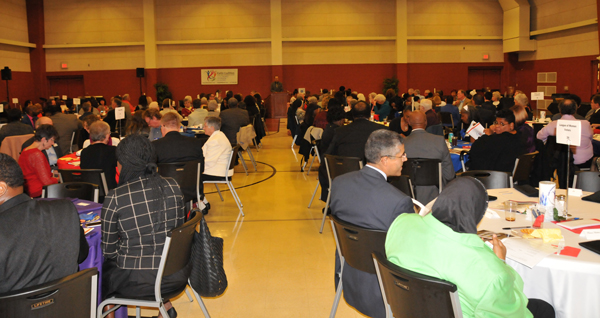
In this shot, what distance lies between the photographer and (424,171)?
14.9 feet

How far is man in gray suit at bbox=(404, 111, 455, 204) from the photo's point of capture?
4.59 metres

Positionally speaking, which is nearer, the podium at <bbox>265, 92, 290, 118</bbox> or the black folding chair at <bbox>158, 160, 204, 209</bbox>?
the black folding chair at <bbox>158, 160, 204, 209</bbox>

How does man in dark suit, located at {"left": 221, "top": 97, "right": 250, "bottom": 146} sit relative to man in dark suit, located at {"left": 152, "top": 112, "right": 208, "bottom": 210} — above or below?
above

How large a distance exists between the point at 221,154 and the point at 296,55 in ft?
45.7

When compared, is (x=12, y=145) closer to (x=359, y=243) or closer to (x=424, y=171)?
(x=424, y=171)

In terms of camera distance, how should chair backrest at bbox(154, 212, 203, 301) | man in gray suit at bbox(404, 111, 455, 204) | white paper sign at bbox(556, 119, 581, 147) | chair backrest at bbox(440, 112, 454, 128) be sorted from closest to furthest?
chair backrest at bbox(154, 212, 203, 301) < white paper sign at bbox(556, 119, 581, 147) < man in gray suit at bbox(404, 111, 455, 204) < chair backrest at bbox(440, 112, 454, 128)

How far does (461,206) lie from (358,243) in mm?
571

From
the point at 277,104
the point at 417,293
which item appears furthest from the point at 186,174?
the point at 277,104

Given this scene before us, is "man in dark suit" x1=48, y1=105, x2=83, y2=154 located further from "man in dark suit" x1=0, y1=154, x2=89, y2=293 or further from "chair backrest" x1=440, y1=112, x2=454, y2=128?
"chair backrest" x1=440, y1=112, x2=454, y2=128

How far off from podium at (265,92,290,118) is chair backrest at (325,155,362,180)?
11.4 m

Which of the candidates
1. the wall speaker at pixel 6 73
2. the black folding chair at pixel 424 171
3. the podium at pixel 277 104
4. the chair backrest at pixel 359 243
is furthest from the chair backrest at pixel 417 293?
the wall speaker at pixel 6 73

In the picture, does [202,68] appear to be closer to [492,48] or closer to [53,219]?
[492,48]

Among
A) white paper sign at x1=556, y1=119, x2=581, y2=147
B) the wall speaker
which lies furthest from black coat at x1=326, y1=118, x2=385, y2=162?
the wall speaker

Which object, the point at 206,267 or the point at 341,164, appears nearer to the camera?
the point at 206,267
